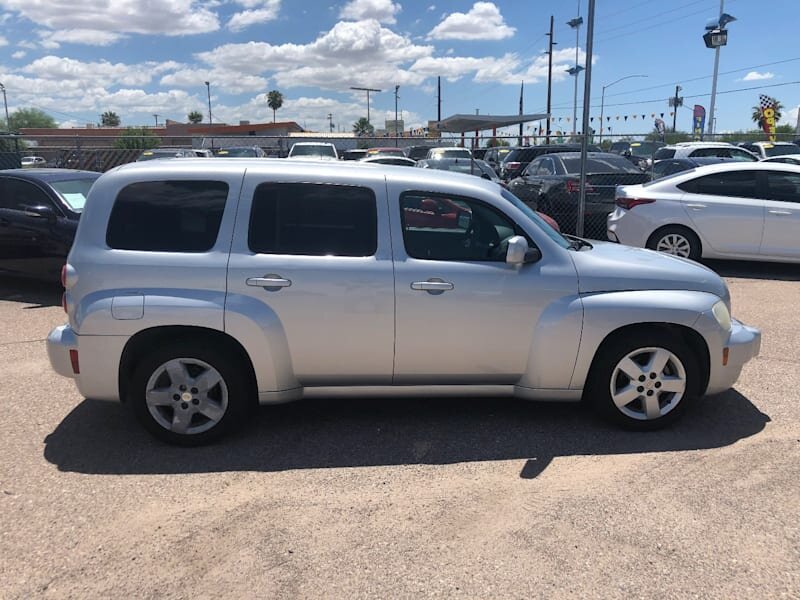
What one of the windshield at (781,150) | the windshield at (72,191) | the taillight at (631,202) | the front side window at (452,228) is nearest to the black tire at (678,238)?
the taillight at (631,202)

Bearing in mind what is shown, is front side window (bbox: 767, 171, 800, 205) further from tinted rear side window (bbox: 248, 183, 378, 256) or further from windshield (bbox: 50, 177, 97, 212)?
windshield (bbox: 50, 177, 97, 212)

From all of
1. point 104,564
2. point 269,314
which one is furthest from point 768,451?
point 104,564

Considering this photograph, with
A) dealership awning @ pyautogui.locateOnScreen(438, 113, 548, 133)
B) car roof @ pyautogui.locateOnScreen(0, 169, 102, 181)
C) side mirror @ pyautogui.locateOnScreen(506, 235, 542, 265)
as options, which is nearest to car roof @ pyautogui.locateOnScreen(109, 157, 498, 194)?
side mirror @ pyautogui.locateOnScreen(506, 235, 542, 265)


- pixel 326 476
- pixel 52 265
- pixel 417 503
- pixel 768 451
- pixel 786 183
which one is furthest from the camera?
pixel 786 183

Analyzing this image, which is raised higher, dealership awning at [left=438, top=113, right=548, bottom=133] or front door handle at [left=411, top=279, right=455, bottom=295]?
dealership awning at [left=438, top=113, right=548, bottom=133]

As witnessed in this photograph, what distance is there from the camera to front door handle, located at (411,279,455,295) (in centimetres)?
391

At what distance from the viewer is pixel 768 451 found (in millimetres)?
3959

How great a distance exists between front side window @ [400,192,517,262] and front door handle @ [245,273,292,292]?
2.57ft

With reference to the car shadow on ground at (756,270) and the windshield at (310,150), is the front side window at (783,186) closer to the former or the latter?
the car shadow on ground at (756,270)

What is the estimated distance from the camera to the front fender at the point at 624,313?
4004 millimetres

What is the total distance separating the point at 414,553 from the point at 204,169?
260cm

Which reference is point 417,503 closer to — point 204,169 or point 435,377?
point 435,377

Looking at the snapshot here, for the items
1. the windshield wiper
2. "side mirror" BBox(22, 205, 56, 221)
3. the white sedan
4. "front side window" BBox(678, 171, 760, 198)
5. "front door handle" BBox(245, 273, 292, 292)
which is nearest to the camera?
"front door handle" BBox(245, 273, 292, 292)

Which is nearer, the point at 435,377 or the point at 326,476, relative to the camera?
the point at 326,476
